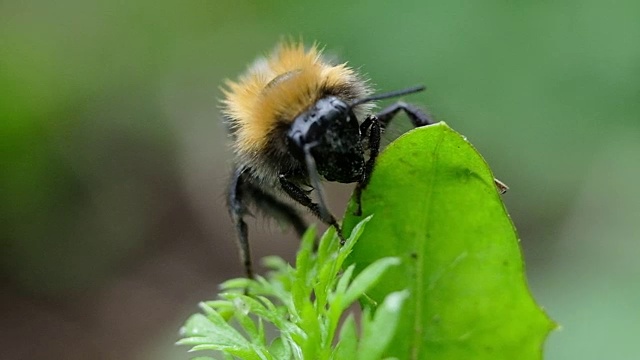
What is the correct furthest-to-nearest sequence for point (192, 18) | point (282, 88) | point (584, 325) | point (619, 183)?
1. point (192, 18)
2. point (619, 183)
3. point (584, 325)
4. point (282, 88)

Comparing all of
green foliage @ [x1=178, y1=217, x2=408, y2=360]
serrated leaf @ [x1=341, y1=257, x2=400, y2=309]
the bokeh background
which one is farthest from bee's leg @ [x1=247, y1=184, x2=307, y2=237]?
the bokeh background

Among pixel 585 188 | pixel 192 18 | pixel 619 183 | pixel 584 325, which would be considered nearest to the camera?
pixel 584 325

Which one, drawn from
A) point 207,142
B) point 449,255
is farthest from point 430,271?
point 207,142

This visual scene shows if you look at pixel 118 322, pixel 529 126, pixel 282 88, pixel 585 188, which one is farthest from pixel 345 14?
pixel 282 88

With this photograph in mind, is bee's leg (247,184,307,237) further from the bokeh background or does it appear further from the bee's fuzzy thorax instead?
the bokeh background

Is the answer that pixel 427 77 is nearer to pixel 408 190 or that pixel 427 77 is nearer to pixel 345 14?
pixel 345 14

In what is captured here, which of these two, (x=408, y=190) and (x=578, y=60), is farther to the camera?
(x=578, y=60)

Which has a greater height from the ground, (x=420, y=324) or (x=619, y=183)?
(x=420, y=324)

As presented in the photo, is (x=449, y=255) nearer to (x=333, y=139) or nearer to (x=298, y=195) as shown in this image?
(x=333, y=139)
